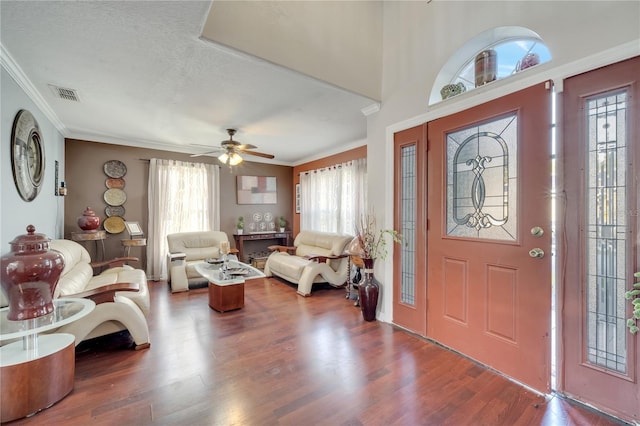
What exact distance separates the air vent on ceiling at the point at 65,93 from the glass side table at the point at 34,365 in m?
2.28

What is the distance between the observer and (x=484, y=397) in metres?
1.76

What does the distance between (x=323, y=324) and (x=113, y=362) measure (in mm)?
1891

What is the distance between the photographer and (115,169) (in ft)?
15.2

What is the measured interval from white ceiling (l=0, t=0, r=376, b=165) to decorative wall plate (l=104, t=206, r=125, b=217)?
115 centimetres

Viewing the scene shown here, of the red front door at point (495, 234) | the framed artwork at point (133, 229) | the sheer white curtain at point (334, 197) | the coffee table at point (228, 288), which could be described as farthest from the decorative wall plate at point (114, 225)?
the red front door at point (495, 234)

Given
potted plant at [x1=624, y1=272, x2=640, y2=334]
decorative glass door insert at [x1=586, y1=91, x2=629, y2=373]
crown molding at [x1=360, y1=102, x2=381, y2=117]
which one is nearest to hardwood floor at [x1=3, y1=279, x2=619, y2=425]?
decorative glass door insert at [x1=586, y1=91, x2=629, y2=373]

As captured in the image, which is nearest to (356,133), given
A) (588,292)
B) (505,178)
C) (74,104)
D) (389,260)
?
(389,260)

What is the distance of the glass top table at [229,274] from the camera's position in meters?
3.24

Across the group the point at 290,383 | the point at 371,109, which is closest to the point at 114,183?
the point at 371,109

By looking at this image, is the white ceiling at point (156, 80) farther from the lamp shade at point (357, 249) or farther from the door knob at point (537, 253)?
the door knob at point (537, 253)

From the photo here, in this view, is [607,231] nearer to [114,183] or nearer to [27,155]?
[27,155]

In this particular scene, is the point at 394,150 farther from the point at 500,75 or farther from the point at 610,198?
the point at 610,198

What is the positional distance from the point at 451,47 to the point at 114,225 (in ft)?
18.3

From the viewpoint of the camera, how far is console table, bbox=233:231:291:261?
18.8 feet
